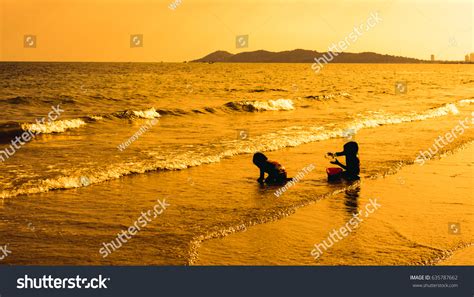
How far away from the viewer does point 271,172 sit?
1454 centimetres

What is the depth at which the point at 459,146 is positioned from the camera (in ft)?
70.2

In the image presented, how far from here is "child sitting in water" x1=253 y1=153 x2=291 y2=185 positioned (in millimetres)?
14531

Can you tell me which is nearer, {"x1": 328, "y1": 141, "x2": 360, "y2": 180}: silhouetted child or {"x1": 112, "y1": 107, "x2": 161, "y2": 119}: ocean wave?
{"x1": 328, "y1": 141, "x2": 360, "y2": 180}: silhouetted child

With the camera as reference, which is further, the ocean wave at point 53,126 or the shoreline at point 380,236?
the ocean wave at point 53,126

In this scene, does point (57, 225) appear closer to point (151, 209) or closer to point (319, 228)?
point (151, 209)

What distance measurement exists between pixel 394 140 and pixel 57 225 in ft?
50.9

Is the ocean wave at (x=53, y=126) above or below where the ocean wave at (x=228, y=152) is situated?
above

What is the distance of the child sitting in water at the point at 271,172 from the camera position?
14.5m

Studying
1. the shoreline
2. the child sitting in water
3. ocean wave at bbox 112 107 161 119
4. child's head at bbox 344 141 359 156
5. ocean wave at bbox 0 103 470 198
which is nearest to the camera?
the shoreline

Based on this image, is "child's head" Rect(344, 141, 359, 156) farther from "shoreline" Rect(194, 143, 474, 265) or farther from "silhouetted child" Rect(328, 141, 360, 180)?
"shoreline" Rect(194, 143, 474, 265)

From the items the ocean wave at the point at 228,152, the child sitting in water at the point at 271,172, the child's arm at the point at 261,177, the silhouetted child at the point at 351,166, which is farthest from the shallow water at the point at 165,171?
the silhouetted child at the point at 351,166

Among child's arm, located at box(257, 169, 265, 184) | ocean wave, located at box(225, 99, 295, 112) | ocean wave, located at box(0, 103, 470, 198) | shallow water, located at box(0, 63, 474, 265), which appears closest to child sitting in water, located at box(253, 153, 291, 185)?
child's arm, located at box(257, 169, 265, 184)

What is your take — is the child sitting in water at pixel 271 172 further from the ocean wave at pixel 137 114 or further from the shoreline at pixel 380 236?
the ocean wave at pixel 137 114

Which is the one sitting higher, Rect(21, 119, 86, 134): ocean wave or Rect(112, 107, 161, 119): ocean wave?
Rect(112, 107, 161, 119): ocean wave
